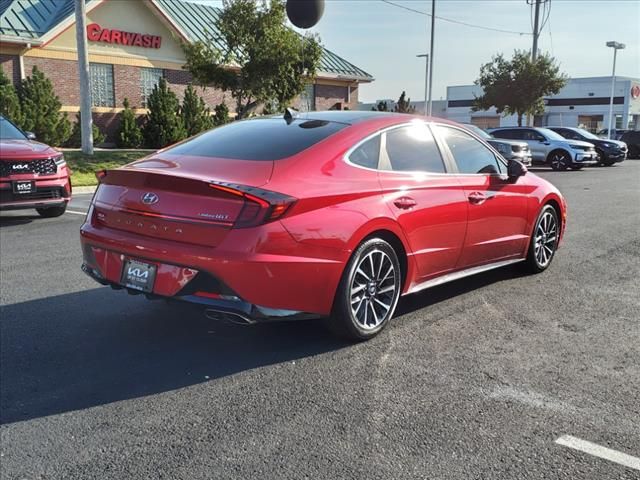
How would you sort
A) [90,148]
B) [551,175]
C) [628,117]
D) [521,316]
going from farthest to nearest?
[628,117], [551,175], [90,148], [521,316]

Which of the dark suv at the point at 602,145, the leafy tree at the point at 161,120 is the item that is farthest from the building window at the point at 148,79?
the dark suv at the point at 602,145

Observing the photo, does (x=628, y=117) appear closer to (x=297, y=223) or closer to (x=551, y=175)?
(x=551, y=175)

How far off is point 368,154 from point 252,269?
1393 millimetres

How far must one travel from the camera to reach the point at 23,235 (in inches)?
344

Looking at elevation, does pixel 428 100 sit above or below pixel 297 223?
above

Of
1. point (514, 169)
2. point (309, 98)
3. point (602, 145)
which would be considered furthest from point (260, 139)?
point (309, 98)

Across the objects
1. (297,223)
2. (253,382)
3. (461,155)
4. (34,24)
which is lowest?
(253,382)

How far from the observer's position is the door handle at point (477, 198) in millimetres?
5414

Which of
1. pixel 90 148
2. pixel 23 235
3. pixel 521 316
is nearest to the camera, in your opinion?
pixel 521 316

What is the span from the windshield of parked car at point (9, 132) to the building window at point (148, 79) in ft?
55.2

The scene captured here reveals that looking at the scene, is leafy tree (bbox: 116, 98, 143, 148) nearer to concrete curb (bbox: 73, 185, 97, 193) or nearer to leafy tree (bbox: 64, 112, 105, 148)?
leafy tree (bbox: 64, 112, 105, 148)

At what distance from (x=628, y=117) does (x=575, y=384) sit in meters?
72.4

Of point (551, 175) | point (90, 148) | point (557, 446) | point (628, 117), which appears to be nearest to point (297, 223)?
point (557, 446)

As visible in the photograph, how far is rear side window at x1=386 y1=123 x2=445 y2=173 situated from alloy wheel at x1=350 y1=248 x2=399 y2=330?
2.49 ft
